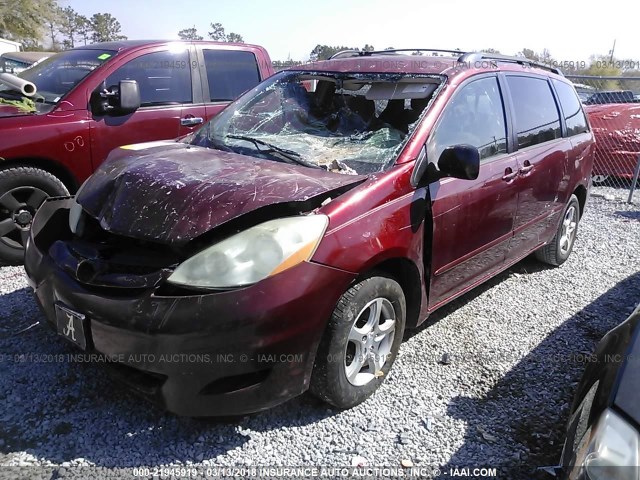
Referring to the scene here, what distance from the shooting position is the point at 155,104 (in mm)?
5086

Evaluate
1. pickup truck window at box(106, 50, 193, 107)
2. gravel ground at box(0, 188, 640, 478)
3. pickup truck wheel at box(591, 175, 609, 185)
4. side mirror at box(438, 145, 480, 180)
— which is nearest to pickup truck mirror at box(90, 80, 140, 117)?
pickup truck window at box(106, 50, 193, 107)

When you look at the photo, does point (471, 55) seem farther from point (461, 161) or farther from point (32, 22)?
point (32, 22)

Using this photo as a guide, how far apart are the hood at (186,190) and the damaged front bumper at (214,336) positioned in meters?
0.32

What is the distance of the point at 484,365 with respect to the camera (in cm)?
329

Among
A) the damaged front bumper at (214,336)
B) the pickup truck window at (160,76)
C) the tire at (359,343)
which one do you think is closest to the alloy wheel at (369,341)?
the tire at (359,343)

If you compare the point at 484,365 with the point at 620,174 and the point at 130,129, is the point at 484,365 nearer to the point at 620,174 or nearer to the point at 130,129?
the point at 130,129

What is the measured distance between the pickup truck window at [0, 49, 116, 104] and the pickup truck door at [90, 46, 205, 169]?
0.86 feet

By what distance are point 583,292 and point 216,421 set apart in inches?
133

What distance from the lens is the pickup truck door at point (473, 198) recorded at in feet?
10.1

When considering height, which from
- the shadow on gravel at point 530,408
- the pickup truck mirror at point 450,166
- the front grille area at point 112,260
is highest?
the pickup truck mirror at point 450,166

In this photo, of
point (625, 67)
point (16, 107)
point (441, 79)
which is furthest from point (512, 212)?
point (625, 67)

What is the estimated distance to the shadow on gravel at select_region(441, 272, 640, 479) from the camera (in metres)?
2.52

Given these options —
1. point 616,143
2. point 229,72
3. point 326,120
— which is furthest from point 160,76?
point 616,143

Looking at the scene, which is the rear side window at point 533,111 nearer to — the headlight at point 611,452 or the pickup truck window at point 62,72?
the headlight at point 611,452
